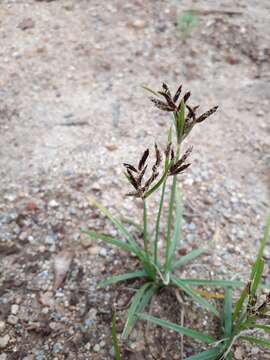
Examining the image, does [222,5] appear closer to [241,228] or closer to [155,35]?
[155,35]

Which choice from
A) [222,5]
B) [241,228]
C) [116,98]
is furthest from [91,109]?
[222,5]

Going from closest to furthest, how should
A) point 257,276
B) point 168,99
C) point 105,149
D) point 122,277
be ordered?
point 168,99 < point 257,276 < point 122,277 < point 105,149

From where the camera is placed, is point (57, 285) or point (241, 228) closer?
point (57, 285)

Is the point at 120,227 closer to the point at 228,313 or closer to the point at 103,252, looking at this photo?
the point at 103,252

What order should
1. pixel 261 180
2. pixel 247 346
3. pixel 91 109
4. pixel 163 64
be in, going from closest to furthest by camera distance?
pixel 247 346 < pixel 261 180 < pixel 91 109 < pixel 163 64

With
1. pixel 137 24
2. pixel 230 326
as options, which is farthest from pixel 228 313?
pixel 137 24

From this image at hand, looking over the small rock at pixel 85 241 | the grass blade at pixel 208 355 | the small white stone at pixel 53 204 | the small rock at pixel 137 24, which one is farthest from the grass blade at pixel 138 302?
the small rock at pixel 137 24

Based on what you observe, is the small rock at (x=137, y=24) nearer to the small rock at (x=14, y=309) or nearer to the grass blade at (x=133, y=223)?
the grass blade at (x=133, y=223)
